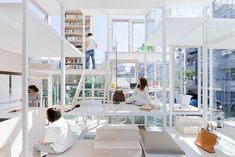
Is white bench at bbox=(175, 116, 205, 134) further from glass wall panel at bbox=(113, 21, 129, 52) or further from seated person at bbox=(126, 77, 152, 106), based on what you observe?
glass wall panel at bbox=(113, 21, 129, 52)

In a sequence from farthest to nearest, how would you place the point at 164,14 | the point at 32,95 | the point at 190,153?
the point at 32,95
the point at 164,14
the point at 190,153

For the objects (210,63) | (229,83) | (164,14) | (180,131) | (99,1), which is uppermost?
(99,1)

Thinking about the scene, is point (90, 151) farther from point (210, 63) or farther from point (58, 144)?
point (210, 63)

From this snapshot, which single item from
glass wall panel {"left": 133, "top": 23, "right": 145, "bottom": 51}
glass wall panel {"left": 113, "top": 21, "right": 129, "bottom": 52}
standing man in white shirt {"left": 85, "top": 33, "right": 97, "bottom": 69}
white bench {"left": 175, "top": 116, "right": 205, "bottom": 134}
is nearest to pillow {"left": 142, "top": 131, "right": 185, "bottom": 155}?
white bench {"left": 175, "top": 116, "right": 205, "bottom": 134}

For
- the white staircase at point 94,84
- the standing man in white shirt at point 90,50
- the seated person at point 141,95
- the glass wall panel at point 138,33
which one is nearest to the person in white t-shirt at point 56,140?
the seated person at point 141,95

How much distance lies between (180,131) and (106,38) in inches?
155

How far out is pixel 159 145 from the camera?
2.72 meters

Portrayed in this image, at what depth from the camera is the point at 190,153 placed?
3.12 m

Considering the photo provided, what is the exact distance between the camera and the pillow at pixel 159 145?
8.62 ft

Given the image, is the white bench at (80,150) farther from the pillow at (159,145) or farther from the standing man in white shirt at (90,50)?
the standing man in white shirt at (90,50)

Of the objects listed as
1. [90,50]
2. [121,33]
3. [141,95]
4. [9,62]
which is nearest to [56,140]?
[9,62]

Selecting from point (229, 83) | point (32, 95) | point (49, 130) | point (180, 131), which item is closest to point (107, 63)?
point (32, 95)

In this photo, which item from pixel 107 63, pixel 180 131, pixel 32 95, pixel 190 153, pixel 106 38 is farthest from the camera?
pixel 106 38

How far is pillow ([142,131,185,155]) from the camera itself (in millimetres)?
2627
